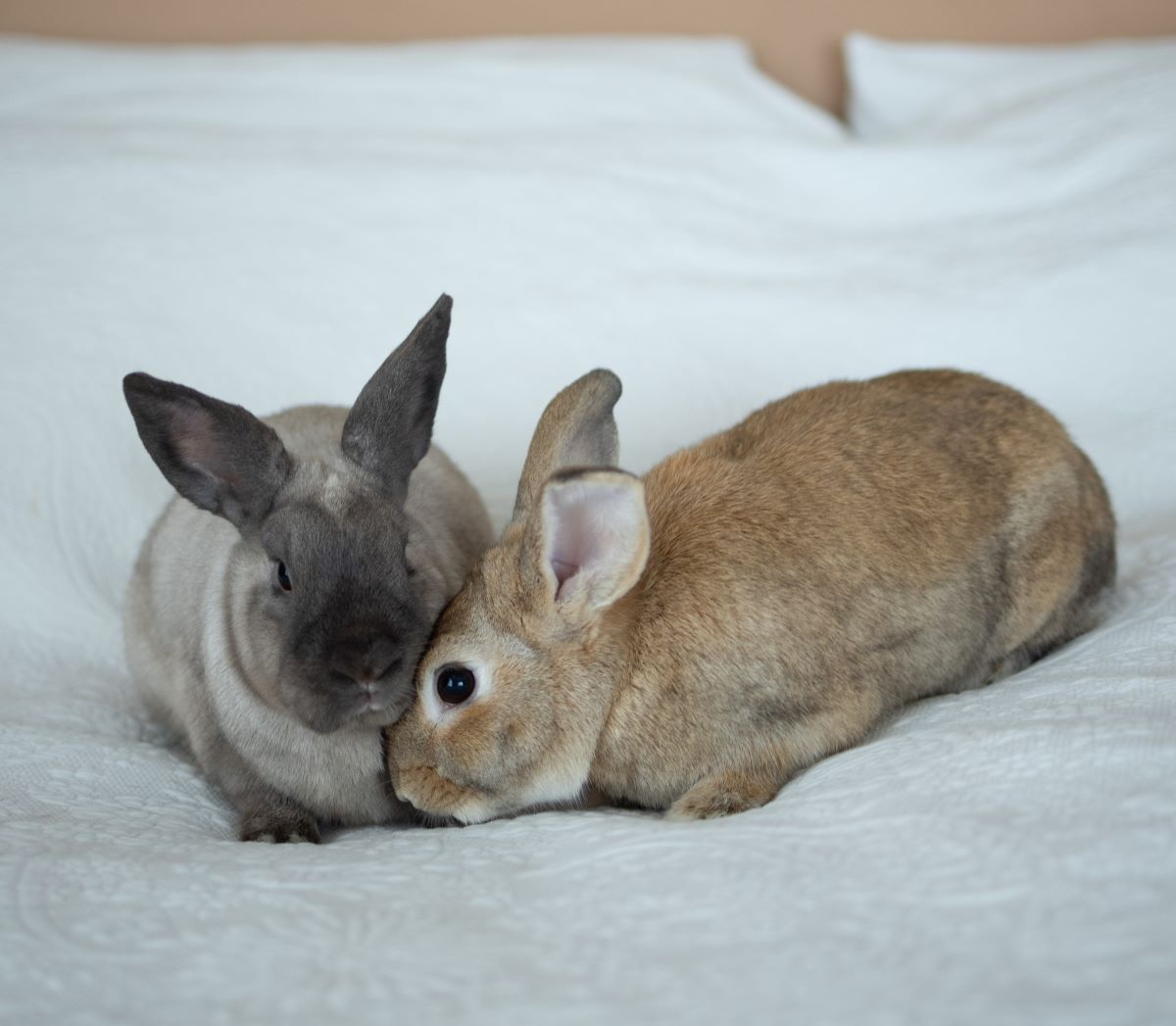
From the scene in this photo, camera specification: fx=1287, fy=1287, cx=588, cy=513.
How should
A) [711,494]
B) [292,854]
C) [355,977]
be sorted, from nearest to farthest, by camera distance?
[355,977] < [292,854] < [711,494]

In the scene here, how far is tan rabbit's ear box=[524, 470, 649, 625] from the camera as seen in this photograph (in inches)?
70.6

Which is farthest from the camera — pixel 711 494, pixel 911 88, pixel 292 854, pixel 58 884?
pixel 911 88

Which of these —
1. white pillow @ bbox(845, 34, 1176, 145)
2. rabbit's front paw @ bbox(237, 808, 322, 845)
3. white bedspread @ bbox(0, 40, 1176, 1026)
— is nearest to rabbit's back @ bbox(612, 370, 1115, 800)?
white bedspread @ bbox(0, 40, 1176, 1026)

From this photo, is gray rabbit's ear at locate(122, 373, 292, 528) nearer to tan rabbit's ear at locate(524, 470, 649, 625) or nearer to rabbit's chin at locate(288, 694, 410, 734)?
rabbit's chin at locate(288, 694, 410, 734)

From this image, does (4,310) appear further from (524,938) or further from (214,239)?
(524,938)

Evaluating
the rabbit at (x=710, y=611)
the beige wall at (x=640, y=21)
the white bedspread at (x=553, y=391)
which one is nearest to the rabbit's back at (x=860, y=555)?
A: the rabbit at (x=710, y=611)

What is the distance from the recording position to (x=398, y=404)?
209 centimetres

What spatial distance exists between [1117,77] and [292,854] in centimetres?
345

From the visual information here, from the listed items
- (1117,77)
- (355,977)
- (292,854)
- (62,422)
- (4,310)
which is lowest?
(292,854)

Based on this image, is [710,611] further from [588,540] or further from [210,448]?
[210,448]

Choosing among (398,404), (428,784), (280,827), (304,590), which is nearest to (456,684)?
(428,784)

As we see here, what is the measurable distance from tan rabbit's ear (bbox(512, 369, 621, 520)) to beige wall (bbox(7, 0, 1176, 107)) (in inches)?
105

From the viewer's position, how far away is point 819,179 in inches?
152

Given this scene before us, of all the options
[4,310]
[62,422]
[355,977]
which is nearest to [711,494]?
[355,977]
